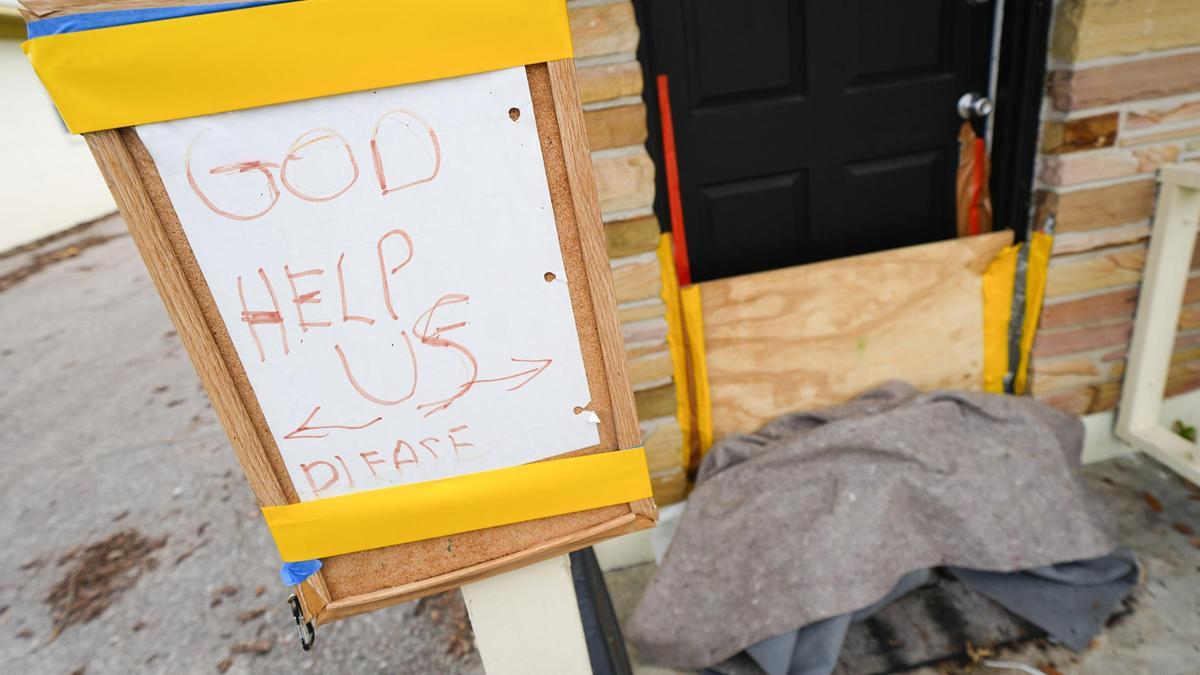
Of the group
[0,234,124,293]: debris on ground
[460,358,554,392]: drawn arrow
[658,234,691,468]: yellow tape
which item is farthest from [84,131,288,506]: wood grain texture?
[0,234,124,293]: debris on ground

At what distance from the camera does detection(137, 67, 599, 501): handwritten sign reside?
69 cm

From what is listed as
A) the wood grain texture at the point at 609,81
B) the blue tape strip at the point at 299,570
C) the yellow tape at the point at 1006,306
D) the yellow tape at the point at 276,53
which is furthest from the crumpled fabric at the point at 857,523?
the yellow tape at the point at 276,53

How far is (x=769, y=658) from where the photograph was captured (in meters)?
1.75

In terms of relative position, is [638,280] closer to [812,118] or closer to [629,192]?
[629,192]

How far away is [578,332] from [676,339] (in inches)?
48.9

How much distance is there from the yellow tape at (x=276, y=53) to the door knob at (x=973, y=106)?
1900mm

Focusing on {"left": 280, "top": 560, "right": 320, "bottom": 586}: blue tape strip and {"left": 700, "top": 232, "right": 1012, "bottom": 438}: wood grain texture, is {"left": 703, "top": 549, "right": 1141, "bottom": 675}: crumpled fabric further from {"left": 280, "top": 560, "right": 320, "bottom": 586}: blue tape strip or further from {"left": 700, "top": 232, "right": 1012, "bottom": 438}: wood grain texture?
{"left": 280, "top": 560, "right": 320, "bottom": 586}: blue tape strip

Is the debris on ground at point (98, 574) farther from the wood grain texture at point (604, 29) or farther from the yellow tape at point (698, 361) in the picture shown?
the wood grain texture at point (604, 29)

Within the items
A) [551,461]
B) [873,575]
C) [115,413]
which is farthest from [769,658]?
[115,413]

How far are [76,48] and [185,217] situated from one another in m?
0.17

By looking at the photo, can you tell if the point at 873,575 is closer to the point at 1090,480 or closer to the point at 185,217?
the point at 1090,480

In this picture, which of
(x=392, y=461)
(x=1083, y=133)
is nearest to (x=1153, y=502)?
(x=1083, y=133)

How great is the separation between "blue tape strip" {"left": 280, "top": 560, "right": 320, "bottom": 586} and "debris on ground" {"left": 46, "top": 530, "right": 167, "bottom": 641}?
2.28 m

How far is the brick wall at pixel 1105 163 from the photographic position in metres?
1.85
